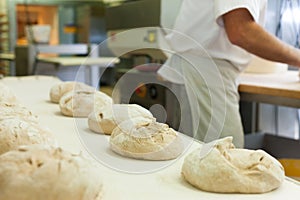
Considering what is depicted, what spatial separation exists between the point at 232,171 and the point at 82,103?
594 millimetres

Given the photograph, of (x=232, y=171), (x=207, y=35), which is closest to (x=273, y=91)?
(x=207, y=35)

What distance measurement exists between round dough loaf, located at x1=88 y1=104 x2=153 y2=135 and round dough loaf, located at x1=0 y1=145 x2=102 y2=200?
1.18 feet

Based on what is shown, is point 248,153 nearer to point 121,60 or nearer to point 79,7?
point 121,60

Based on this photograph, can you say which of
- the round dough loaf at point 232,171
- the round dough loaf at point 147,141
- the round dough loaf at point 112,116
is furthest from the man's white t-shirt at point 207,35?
the round dough loaf at point 232,171

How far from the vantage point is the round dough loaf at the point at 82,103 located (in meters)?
1.08

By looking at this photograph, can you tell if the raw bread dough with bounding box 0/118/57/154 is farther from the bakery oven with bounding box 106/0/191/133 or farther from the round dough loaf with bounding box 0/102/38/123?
the bakery oven with bounding box 106/0/191/133

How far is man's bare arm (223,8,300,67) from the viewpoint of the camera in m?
1.29

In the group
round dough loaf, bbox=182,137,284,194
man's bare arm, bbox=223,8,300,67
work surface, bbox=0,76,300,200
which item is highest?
man's bare arm, bbox=223,8,300,67

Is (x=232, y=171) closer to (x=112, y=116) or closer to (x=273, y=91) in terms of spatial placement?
(x=112, y=116)

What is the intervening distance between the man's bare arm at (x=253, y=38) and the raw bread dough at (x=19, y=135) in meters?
0.83

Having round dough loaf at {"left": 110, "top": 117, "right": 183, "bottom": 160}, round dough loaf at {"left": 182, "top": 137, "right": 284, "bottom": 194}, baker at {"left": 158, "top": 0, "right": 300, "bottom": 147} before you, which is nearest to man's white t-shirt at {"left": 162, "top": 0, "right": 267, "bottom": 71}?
baker at {"left": 158, "top": 0, "right": 300, "bottom": 147}

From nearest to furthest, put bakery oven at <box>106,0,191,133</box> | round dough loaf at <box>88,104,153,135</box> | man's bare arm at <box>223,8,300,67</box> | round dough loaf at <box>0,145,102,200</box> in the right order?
1. round dough loaf at <box>0,145,102,200</box>
2. round dough loaf at <box>88,104,153,135</box>
3. man's bare arm at <box>223,8,300,67</box>
4. bakery oven at <box>106,0,191,133</box>

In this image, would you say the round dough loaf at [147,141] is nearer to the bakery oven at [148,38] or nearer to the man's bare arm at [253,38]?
the bakery oven at [148,38]

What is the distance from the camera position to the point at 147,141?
2.48ft
